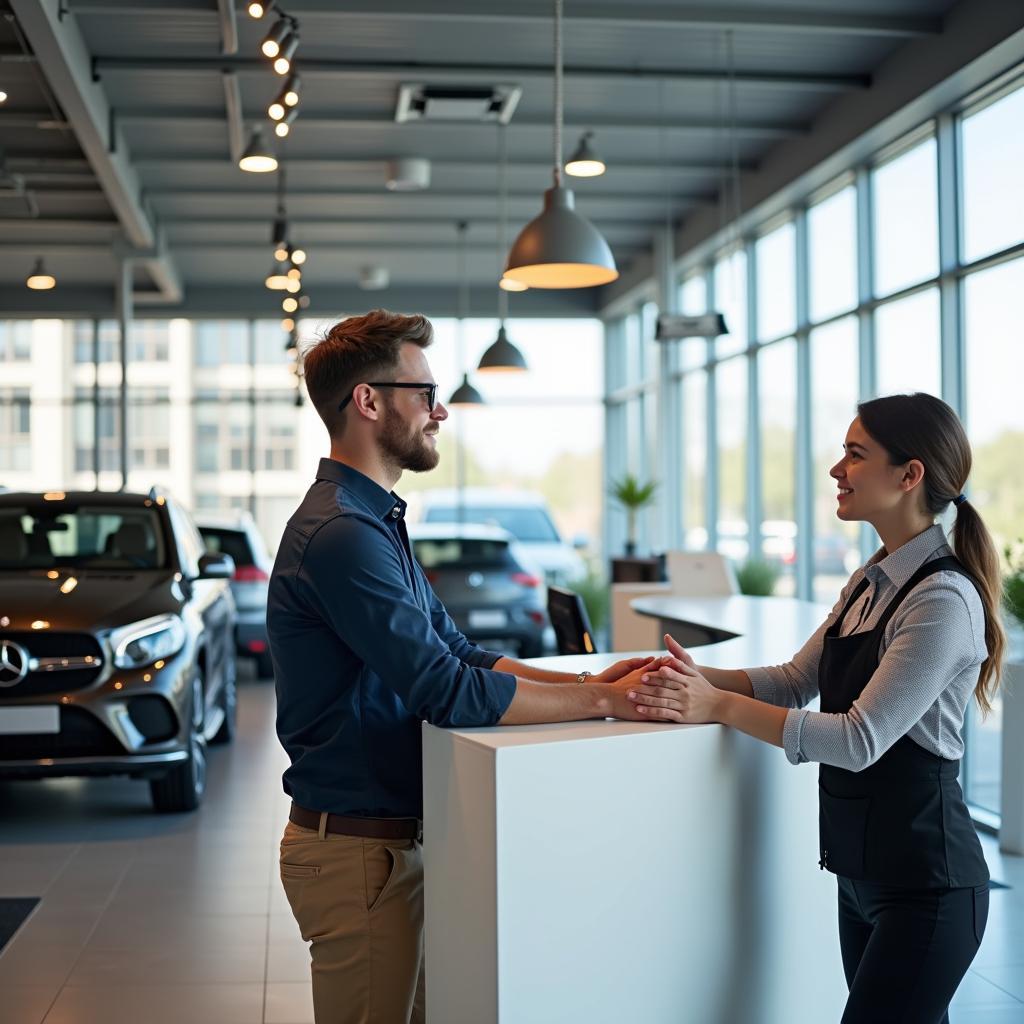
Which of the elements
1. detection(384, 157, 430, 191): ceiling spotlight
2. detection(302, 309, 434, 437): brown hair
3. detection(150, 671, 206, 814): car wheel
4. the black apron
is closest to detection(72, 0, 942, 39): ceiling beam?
detection(384, 157, 430, 191): ceiling spotlight

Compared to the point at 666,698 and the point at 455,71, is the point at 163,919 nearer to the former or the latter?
the point at 666,698

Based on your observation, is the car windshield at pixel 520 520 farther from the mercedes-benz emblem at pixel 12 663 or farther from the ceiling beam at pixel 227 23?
the mercedes-benz emblem at pixel 12 663

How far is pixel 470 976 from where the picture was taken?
1879 millimetres

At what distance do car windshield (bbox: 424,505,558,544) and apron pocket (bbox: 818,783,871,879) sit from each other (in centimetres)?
1176

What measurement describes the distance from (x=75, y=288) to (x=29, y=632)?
34.3 ft

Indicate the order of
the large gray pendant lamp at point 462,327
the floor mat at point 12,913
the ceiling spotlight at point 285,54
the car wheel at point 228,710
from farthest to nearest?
the large gray pendant lamp at point 462,327
the car wheel at point 228,710
the ceiling spotlight at point 285,54
the floor mat at point 12,913

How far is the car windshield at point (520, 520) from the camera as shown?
545 inches

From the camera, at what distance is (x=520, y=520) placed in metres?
14.1

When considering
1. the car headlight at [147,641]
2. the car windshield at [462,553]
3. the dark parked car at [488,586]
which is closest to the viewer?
the car headlight at [147,641]

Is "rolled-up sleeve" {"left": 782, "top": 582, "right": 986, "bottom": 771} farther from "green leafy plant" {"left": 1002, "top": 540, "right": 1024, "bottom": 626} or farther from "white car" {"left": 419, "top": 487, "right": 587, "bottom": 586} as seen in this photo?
"white car" {"left": 419, "top": 487, "right": 587, "bottom": 586}

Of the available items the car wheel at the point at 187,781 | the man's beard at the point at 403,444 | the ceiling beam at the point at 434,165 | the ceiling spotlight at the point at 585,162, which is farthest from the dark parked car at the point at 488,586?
the man's beard at the point at 403,444

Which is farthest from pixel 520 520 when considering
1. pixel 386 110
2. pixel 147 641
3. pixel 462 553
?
pixel 147 641

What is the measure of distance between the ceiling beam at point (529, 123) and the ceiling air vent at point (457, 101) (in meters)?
0.39

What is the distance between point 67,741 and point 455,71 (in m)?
4.47
